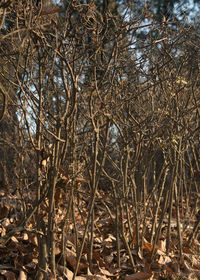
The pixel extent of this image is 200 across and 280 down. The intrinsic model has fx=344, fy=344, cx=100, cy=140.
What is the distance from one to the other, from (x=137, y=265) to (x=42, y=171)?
5.15 feet

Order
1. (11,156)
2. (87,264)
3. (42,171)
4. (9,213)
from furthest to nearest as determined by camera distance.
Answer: (11,156)
(9,213)
(87,264)
(42,171)

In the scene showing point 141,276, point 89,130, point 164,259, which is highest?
point 89,130

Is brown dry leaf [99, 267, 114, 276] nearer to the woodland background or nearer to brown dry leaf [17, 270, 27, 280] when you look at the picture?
the woodland background

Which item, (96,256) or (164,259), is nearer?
(96,256)

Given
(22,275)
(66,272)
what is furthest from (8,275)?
(66,272)

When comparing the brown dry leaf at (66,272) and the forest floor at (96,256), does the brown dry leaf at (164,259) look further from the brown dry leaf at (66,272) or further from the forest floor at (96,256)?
the brown dry leaf at (66,272)

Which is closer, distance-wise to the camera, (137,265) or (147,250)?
(137,265)

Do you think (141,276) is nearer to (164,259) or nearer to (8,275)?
(164,259)

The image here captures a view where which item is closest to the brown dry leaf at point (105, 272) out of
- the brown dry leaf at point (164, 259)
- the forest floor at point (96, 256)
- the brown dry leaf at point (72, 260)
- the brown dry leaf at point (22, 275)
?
the forest floor at point (96, 256)

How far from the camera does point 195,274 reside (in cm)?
397

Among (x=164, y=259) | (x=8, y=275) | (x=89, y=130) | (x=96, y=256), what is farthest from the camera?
(x=164, y=259)

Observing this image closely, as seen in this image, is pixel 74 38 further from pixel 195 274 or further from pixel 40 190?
pixel 195 274

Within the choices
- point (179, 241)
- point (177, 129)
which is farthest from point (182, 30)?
point (179, 241)

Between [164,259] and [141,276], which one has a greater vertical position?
[164,259]
